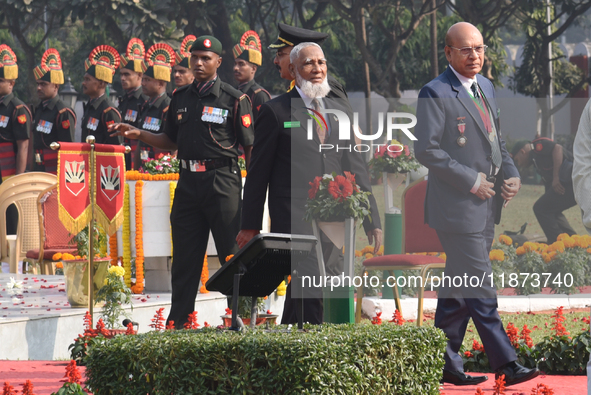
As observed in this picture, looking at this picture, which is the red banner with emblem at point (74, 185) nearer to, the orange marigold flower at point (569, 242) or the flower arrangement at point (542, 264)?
the flower arrangement at point (542, 264)

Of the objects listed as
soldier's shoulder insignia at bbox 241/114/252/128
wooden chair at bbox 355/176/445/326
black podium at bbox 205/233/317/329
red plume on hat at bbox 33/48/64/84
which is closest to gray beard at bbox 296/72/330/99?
wooden chair at bbox 355/176/445/326

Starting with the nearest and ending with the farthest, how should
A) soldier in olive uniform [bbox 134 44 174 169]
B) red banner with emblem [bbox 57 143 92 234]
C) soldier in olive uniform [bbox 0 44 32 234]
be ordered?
red banner with emblem [bbox 57 143 92 234] → soldier in olive uniform [bbox 134 44 174 169] → soldier in olive uniform [bbox 0 44 32 234]

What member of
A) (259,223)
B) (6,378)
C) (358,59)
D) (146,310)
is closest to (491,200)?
(259,223)

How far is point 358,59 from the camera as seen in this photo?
30.1 metres

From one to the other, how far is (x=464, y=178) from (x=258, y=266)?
5.71ft

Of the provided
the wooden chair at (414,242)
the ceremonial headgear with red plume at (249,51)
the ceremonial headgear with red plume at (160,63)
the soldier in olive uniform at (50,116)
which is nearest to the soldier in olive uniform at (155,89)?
the ceremonial headgear with red plume at (160,63)

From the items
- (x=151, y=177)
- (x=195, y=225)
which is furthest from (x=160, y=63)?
(x=195, y=225)

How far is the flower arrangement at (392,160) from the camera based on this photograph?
17.9 ft

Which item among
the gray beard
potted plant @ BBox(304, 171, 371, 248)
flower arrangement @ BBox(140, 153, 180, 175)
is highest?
the gray beard

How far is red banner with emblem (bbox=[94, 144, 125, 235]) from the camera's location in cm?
717

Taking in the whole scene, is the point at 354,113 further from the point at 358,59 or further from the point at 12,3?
the point at 358,59

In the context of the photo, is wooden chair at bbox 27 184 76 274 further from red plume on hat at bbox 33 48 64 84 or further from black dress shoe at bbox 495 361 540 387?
black dress shoe at bbox 495 361 540 387

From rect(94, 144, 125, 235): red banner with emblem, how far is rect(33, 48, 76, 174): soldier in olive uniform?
6523mm

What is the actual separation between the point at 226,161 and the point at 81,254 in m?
1.85
